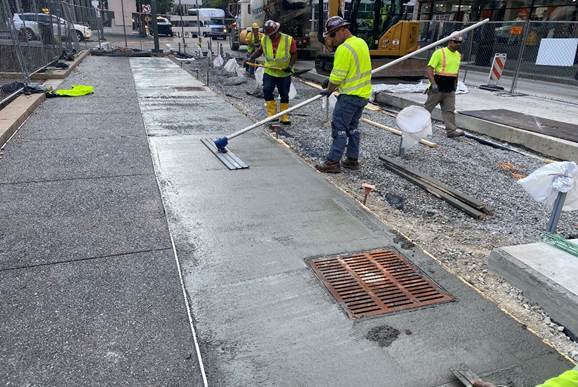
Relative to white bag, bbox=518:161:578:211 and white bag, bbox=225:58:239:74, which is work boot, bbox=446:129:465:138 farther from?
white bag, bbox=225:58:239:74

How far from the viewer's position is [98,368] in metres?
2.32

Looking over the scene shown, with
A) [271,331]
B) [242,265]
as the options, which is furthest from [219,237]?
[271,331]

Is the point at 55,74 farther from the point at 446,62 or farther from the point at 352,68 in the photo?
the point at 446,62

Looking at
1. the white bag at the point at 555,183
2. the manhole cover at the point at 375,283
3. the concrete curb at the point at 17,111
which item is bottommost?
the manhole cover at the point at 375,283

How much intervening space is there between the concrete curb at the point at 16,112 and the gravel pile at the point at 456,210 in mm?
4096

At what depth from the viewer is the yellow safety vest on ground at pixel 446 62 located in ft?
23.6

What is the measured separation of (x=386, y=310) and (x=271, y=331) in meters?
0.81

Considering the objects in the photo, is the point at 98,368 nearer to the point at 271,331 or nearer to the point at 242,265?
the point at 271,331

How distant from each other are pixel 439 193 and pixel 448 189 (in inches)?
4.6

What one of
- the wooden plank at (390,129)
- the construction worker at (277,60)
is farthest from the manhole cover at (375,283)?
the construction worker at (277,60)

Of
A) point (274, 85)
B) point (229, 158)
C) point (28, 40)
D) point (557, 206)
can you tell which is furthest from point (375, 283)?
point (28, 40)

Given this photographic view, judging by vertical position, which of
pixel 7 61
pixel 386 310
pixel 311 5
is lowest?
pixel 386 310

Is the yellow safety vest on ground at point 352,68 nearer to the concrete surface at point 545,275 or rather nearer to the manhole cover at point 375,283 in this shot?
→ the manhole cover at point 375,283

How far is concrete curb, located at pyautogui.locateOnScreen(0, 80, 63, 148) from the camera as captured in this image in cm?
618
